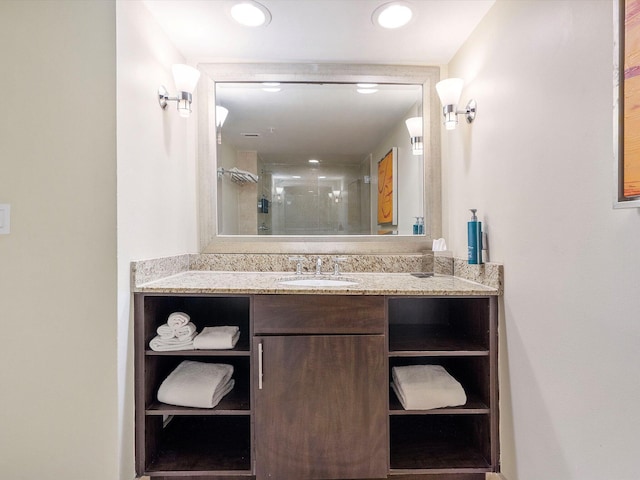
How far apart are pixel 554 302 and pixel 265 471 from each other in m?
1.26

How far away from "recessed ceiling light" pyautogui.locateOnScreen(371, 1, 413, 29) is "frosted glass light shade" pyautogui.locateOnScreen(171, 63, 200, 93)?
92 cm

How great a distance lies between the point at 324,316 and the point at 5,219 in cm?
130

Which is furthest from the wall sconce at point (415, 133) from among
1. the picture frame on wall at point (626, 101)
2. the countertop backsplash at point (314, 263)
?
the picture frame on wall at point (626, 101)

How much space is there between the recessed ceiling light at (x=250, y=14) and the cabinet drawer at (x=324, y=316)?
1.28 metres

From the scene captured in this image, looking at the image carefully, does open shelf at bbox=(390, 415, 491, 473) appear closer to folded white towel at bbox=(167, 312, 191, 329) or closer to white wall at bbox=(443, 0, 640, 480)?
white wall at bbox=(443, 0, 640, 480)

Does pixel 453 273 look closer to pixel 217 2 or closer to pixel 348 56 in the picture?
pixel 348 56

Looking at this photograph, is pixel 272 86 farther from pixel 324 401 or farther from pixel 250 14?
pixel 324 401

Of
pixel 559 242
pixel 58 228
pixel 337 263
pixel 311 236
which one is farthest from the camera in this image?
pixel 311 236

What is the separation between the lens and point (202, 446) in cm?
158

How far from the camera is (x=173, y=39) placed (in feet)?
5.80

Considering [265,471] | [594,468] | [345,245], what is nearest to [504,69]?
[345,245]

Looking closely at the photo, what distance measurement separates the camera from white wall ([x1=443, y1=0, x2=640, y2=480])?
0.89 metres

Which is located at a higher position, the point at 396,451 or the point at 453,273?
the point at 453,273

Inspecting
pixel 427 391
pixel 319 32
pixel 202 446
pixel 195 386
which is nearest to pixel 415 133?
pixel 319 32
